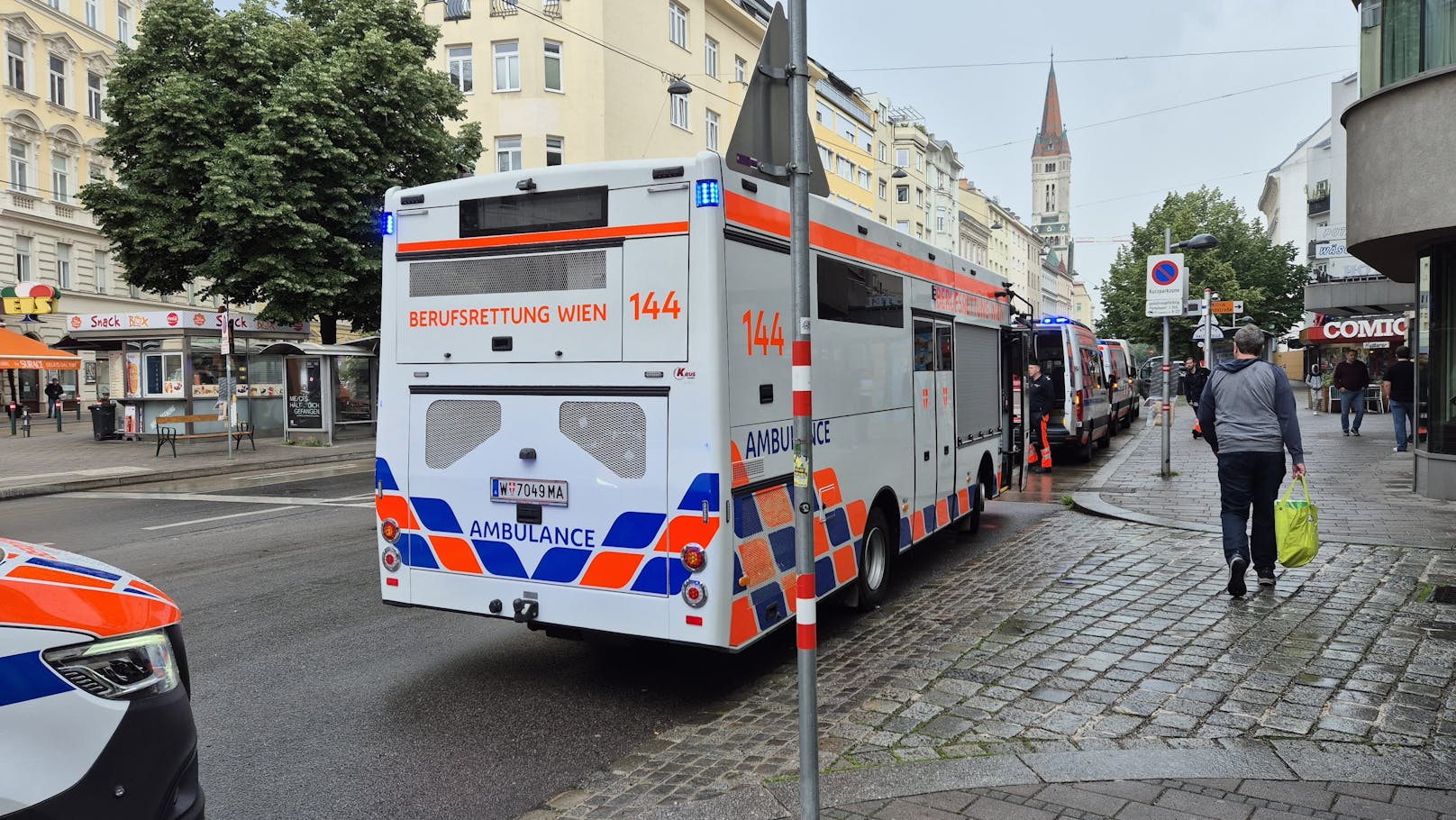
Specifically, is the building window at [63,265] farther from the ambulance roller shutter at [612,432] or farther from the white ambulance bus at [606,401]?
the ambulance roller shutter at [612,432]

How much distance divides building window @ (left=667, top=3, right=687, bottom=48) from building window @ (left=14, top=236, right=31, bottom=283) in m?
26.6

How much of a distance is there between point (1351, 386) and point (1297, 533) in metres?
17.3

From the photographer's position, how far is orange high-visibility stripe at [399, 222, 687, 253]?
5149 mm

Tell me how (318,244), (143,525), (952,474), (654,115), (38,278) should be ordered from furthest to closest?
(38,278)
(654,115)
(318,244)
(143,525)
(952,474)

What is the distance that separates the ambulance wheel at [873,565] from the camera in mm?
7012

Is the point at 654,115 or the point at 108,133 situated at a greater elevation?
the point at 654,115

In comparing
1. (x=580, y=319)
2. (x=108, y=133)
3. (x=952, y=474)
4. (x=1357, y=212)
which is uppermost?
(x=108, y=133)

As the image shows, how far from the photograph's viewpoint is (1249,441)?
7.29 m

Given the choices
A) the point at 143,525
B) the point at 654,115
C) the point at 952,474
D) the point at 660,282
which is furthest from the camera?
the point at 654,115

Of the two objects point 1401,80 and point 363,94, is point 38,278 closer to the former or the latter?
point 363,94

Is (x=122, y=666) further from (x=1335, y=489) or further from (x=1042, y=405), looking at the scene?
(x=1042, y=405)

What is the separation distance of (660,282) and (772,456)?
44.7 inches

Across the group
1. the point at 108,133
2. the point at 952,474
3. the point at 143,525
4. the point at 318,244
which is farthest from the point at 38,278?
the point at 952,474

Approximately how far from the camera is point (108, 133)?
23.8 metres
